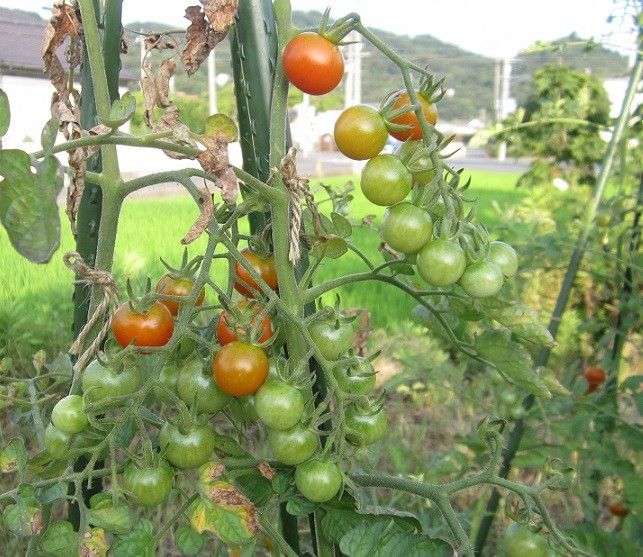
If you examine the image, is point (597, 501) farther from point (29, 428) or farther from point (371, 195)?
point (371, 195)

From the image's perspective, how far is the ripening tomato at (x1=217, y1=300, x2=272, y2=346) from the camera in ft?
1.83

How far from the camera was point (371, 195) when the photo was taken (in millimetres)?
575

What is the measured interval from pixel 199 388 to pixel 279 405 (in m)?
0.07

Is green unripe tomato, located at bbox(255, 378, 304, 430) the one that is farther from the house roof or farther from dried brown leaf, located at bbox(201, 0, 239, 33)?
the house roof

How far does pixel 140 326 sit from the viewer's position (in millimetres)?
557

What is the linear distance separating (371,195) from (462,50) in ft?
42.0

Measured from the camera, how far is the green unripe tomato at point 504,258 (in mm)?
594

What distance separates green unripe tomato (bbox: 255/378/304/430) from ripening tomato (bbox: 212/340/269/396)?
11 millimetres

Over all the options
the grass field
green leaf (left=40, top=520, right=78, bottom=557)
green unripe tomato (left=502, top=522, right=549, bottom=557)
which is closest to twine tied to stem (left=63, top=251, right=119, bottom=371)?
green leaf (left=40, top=520, right=78, bottom=557)

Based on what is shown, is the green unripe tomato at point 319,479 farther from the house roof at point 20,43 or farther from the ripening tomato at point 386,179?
the house roof at point 20,43

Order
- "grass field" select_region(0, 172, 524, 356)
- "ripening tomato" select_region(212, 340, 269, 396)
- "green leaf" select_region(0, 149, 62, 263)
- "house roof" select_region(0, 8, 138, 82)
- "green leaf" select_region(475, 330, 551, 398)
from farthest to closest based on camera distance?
1. "grass field" select_region(0, 172, 524, 356)
2. "house roof" select_region(0, 8, 138, 82)
3. "green leaf" select_region(475, 330, 551, 398)
4. "ripening tomato" select_region(212, 340, 269, 396)
5. "green leaf" select_region(0, 149, 62, 263)

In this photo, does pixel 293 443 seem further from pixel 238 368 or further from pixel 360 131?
pixel 360 131

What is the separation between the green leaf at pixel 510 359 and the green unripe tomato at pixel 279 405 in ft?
0.67

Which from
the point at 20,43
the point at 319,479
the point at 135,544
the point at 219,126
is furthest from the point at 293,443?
the point at 20,43
